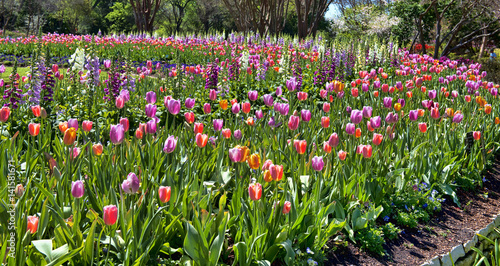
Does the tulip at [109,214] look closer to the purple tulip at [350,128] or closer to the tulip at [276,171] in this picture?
the tulip at [276,171]

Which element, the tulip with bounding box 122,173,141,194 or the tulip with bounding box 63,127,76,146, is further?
the tulip with bounding box 63,127,76,146

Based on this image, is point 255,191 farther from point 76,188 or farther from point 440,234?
point 440,234

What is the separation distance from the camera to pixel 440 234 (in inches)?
132

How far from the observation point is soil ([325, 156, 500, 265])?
288 centimetres

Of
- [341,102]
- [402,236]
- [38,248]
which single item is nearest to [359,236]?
[402,236]

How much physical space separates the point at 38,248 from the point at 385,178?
8.54 feet

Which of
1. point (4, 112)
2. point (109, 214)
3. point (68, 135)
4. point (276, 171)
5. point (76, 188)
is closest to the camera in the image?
point (109, 214)

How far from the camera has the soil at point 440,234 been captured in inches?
113

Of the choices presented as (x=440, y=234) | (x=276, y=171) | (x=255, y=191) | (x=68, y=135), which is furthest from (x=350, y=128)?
(x=68, y=135)

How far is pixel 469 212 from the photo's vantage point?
383 centimetres

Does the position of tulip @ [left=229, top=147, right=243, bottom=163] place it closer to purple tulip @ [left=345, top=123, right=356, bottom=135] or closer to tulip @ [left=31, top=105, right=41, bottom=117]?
purple tulip @ [left=345, top=123, right=356, bottom=135]

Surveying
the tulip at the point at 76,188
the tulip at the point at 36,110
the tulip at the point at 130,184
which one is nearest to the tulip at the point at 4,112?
the tulip at the point at 36,110

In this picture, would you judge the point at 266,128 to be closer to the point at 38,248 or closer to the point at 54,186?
the point at 54,186

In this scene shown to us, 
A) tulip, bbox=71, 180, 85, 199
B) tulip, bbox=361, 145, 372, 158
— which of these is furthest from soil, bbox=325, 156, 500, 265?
tulip, bbox=71, 180, 85, 199
